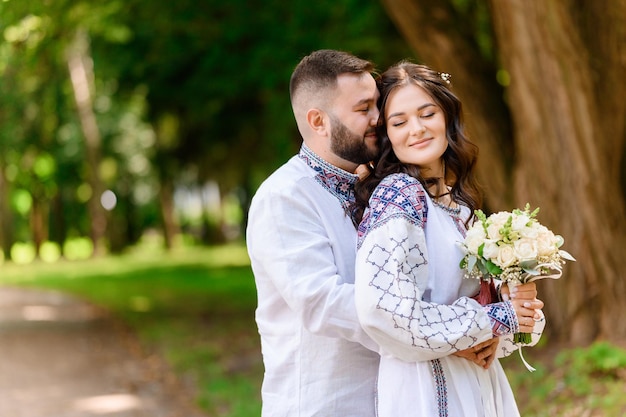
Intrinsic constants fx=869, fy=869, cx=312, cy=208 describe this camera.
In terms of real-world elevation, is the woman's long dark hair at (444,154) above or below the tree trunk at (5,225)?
above

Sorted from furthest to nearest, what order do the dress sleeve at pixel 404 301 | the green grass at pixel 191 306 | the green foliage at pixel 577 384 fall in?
the green grass at pixel 191 306 < the green foliage at pixel 577 384 < the dress sleeve at pixel 404 301

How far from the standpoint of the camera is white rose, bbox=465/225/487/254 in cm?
298

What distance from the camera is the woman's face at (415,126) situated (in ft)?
10.4

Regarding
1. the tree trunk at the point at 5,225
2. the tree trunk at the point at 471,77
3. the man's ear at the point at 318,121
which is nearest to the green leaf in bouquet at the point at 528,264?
the man's ear at the point at 318,121

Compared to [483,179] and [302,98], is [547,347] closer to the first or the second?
[483,179]

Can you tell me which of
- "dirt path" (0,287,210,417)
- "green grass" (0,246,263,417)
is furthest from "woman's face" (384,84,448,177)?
"dirt path" (0,287,210,417)

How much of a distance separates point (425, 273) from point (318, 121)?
2.53ft

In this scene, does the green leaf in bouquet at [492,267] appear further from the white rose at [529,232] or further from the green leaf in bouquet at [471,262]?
the white rose at [529,232]

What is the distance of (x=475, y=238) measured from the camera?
299 cm

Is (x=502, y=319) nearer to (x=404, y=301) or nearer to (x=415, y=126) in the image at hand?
(x=404, y=301)

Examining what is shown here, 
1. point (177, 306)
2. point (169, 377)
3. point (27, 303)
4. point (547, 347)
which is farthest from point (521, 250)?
point (27, 303)

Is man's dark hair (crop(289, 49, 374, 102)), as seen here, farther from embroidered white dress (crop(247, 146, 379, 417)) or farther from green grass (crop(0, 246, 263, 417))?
green grass (crop(0, 246, 263, 417))

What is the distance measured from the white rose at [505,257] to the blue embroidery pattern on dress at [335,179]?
642 mm

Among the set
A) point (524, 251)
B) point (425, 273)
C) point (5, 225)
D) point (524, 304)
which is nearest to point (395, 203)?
point (425, 273)
